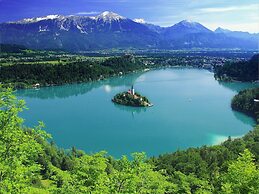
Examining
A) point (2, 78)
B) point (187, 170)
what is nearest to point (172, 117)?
point (187, 170)

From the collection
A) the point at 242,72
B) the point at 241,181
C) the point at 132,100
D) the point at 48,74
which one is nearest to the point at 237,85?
the point at 242,72

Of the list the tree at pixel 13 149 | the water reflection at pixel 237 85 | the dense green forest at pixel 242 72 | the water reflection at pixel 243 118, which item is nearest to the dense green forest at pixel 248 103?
the water reflection at pixel 243 118

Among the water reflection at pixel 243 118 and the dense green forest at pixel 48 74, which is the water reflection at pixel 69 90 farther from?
the water reflection at pixel 243 118

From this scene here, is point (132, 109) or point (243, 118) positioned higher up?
point (243, 118)

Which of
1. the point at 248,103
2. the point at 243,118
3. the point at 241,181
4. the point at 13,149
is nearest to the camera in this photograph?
the point at 13,149

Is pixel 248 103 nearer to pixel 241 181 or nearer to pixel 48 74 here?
pixel 241 181
